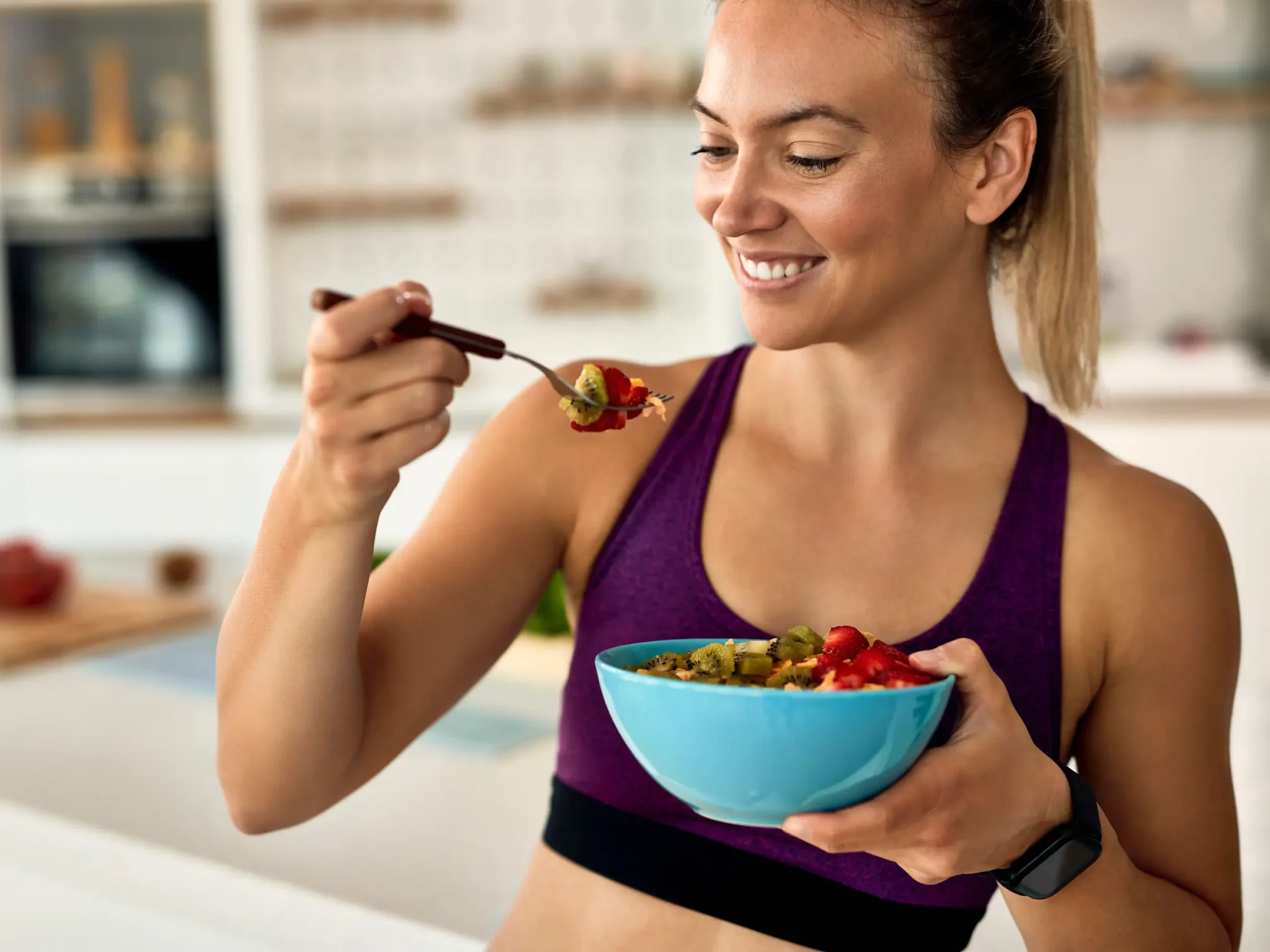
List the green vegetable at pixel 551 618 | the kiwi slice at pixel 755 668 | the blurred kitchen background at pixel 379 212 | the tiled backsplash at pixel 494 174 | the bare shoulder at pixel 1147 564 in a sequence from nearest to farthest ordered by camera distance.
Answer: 1. the kiwi slice at pixel 755 668
2. the bare shoulder at pixel 1147 564
3. the green vegetable at pixel 551 618
4. the blurred kitchen background at pixel 379 212
5. the tiled backsplash at pixel 494 174

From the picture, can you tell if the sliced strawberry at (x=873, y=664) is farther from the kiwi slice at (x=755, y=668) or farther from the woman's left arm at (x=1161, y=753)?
the woman's left arm at (x=1161, y=753)

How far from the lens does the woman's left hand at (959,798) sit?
0.70m

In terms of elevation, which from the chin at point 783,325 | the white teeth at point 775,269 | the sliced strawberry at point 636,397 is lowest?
the sliced strawberry at point 636,397

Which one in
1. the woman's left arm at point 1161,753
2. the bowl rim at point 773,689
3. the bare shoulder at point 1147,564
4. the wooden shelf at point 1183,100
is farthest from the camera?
the wooden shelf at point 1183,100

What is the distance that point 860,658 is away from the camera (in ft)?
2.36

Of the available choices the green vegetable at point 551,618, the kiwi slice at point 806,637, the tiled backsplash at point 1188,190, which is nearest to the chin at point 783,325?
the kiwi slice at point 806,637

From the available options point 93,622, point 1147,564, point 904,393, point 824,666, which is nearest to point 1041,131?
point 904,393

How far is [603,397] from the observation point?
2.79 ft

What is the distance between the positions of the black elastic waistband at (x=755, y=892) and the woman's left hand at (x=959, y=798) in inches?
8.9

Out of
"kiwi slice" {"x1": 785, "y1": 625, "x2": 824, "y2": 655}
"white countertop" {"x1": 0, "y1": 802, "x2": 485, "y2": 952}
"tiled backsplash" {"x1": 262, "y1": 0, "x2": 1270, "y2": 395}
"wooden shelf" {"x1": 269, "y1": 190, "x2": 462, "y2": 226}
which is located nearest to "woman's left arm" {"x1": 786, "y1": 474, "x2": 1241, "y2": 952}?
"kiwi slice" {"x1": 785, "y1": 625, "x2": 824, "y2": 655}

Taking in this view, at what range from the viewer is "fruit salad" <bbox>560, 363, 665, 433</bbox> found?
84 cm

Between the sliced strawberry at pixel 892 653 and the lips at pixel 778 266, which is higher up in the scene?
the lips at pixel 778 266

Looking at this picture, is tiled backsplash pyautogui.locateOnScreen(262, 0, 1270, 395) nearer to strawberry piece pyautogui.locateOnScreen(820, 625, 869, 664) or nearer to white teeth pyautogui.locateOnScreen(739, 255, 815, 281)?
white teeth pyautogui.locateOnScreen(739, 255, 815, 281)

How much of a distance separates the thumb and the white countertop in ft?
1.59
